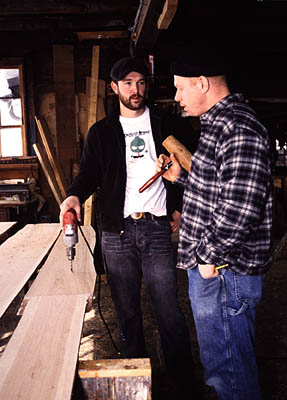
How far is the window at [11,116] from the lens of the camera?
798 centimetres

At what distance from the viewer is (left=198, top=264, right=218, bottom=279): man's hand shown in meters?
1.79

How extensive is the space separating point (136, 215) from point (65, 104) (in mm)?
3330

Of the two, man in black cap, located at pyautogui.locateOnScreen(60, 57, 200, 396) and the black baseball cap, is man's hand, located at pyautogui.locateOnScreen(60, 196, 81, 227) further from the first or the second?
the black baseball cap

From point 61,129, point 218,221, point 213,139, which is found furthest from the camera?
point 61,129

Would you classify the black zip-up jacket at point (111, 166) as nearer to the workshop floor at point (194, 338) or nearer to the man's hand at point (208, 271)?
the man's hand at point (208, 271)

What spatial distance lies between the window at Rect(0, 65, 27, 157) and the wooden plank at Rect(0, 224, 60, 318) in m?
4.88

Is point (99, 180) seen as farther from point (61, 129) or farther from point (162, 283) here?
point (61, 129)

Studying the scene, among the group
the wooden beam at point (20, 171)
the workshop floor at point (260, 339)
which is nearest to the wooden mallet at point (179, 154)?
the workshop floor at point (260, 339)

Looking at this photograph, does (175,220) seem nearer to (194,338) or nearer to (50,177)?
(194,338)

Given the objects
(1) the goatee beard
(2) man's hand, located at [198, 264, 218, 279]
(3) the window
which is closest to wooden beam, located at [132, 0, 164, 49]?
(1) the goatee beard

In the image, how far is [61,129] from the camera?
18.3 feet

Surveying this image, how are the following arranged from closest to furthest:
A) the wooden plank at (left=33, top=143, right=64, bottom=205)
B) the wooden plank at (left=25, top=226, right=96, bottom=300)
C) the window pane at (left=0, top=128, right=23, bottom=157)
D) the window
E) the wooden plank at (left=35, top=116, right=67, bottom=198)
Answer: the wooden plank at (left=25, top=226, right=96, bottom=300)
the wooden plank at (left=35, top=116, right=67, bottom=198)
the wooden plank at (left=33, top=143, right=64, bottom=205)
the window
the window pane at (left=0, top=128, right=23, bottom=157)

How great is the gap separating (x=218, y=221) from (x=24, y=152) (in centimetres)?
696

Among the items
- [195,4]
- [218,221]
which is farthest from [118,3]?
[218,221]
